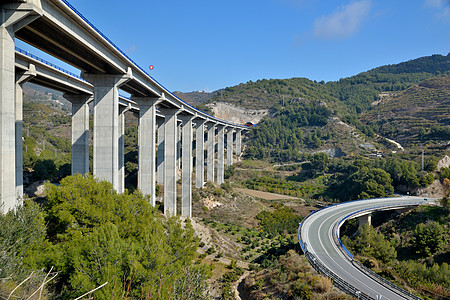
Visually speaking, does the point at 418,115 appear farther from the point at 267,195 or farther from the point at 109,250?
the point at 109,250

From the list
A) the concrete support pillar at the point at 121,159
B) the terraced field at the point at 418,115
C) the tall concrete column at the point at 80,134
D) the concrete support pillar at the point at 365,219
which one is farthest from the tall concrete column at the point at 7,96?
the terraced field at the point at 418,115

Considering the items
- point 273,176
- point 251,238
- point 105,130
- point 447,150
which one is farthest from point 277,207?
point 447,150

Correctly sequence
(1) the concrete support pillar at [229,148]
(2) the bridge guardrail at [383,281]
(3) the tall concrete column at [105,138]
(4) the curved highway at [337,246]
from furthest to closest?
(1) the concrete support pillar at [229,148]
(3) the tall concrete column at [105,138]
(4) the curved highway at [337,246]
(2) the bridge guardrail at [383,281]

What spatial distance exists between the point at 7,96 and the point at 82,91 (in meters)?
21.6

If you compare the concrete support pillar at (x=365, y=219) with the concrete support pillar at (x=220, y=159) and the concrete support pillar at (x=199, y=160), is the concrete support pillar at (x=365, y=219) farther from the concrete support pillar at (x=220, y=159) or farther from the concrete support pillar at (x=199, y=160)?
the concrete support pillar at (x=220, y=159)

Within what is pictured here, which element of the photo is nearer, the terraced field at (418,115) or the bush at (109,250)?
the bush at (109,250)

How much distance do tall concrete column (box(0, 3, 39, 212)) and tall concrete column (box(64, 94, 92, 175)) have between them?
18396 mm

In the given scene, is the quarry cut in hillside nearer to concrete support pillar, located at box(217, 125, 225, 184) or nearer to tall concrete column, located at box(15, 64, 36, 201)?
concrete support pillar, located at box(217, 125, 225, 184)

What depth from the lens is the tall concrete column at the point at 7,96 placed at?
48.3 feet

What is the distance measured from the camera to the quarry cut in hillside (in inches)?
4673

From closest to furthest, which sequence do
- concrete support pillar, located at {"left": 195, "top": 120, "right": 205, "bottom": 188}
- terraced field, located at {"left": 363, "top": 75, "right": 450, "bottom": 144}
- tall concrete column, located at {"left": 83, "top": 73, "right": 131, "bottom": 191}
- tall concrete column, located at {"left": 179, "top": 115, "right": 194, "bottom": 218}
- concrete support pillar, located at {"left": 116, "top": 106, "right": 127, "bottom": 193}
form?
tall concrete column, located at {"left": 83, "top": 73, "right": 131, "bottom": 191}, concrete support pillar, located at {"left": 116, "top": 106, "right": 127, "bottom": 193}, tall concrete column, located at {"left": 179, "top": 115, "right": 194, "bottom": 218}, concrete support pillar, located at {"left": 195, "top": 120, "right": 205, "bottom": 188}, terraced field, located at {"left": 363, "top": 75, "right": 450, "bottom": 144}

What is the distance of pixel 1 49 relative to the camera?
48.2 ft

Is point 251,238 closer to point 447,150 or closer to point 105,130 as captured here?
point 105,130

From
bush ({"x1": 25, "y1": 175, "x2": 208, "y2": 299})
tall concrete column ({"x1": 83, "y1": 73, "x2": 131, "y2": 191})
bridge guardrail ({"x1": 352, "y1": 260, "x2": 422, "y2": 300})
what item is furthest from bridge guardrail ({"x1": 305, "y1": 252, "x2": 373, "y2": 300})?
tall concrete column ({"x1": 83, "y1": 73, "x2": 131, "y2": 191})
